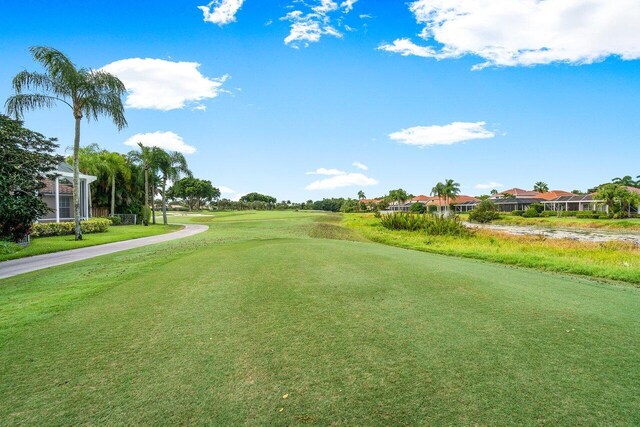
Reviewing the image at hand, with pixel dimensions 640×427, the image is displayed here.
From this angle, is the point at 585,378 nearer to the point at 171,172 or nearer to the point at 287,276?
the point at 287,276

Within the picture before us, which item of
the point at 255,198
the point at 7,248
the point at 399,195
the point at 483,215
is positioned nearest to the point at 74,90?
the point at 7,248

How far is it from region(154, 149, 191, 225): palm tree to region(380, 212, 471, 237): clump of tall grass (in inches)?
1068

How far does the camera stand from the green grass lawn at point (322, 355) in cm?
326

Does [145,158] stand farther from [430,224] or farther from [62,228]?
[430,224]

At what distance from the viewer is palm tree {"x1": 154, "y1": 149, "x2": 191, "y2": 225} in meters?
44.4

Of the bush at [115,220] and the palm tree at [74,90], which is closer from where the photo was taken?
the palm tree at [74,90]

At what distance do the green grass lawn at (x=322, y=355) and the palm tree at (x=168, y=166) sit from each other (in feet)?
130

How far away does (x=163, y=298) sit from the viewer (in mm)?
7133

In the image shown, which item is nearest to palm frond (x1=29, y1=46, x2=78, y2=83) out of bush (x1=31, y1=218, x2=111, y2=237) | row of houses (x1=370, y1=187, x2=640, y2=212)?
bush (x1=31, y1=218, x2=111, y2=237)

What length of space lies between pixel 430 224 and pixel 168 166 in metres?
32.7

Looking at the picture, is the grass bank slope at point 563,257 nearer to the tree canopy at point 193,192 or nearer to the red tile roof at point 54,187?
the red tile roof at point 54,187

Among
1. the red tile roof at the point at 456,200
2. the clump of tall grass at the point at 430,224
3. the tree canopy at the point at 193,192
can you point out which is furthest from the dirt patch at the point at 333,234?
the red tile roof at the point at 456,200

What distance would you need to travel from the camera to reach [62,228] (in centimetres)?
2495

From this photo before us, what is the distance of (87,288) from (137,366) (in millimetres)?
5397
